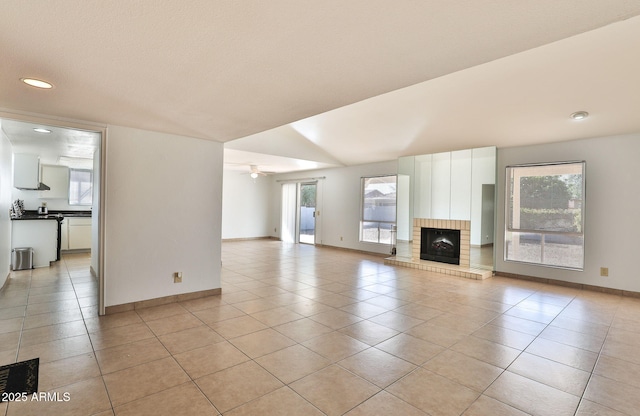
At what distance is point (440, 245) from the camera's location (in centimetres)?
623

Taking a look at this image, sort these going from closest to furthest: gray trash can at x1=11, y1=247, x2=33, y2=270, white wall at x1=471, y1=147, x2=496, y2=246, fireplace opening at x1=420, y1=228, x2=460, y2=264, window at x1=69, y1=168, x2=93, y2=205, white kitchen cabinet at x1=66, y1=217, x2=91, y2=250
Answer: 1. gray trash can at x1=11, y1=247, x2=33, y2=270
2. white wall at x1=471, y1=147, x2=496, y2=246
3. fireplace opening at x1=420, y1=228, x2=460, y2=264
4. white kitchen cabinet at x1=66, y1=217, x2=91, y2=250
5. window at x1=69, y1=168, x2=93, y2=205

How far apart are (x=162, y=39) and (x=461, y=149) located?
5.52 m

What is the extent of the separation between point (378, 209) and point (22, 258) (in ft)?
23.7

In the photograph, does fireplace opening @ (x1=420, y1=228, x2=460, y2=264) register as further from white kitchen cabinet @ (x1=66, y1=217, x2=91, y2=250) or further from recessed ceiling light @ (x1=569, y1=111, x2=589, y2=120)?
white kitchen cabinet @ (x1=66, y1=217, x2=91, y2=250)

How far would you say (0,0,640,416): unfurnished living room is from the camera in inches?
62.0

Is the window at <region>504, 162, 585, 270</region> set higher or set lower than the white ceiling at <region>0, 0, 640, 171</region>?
lower

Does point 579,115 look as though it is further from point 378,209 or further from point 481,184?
point 378,209

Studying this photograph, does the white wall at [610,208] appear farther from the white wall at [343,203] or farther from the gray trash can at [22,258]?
the gray trash can at [22,258]

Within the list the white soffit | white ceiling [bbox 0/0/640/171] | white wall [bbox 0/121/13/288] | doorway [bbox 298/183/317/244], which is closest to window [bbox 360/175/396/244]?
doorway [bbox 298/183/317/244]

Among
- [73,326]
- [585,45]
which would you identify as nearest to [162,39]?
[73,326]

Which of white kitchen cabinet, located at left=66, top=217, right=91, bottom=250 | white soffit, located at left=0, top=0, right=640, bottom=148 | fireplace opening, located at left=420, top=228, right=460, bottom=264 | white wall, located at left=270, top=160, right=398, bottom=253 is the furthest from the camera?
white wall, located at left=270, top=160, right=398, bottom=253

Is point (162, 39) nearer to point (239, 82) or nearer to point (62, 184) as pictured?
point (239, 82)

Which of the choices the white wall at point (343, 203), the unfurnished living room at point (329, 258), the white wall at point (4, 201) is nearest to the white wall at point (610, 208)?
the unfurnished living room at point (329, 258)

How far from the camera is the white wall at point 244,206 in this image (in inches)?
388
